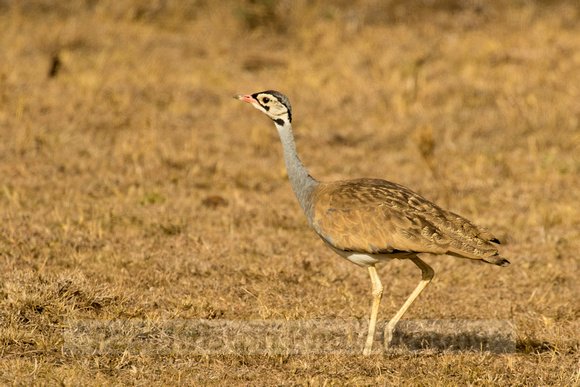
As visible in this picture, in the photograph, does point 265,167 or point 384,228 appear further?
point 265,167

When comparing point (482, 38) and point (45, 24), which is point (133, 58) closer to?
point (45, 24)

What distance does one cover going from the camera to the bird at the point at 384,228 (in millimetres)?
4594

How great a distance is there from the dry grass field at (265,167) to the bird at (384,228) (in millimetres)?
659

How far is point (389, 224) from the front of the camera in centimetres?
473

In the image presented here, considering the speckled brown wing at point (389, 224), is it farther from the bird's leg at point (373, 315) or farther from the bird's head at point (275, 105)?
the bird's head at point (275, 105)

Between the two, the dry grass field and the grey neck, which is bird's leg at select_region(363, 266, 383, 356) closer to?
the dry grass field

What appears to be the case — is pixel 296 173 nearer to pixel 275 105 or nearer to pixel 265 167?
pixel 275 105

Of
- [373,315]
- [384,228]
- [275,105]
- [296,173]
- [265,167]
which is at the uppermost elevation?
[275,105]

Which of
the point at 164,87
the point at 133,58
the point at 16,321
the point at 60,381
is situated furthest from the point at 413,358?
the point at 133,58

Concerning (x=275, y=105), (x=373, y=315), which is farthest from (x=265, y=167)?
(x=373, y=315)

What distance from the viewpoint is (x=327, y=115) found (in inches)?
445

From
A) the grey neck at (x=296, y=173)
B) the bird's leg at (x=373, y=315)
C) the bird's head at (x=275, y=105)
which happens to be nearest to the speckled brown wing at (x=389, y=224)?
the grey neck at (x=296, y=173)

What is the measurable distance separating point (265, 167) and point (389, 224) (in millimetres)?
4512

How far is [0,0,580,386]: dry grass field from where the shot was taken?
4.78 m
